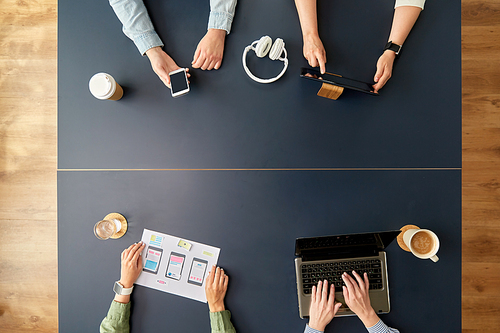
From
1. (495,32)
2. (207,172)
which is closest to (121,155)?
(207,172)

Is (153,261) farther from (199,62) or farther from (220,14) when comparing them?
(220,14)

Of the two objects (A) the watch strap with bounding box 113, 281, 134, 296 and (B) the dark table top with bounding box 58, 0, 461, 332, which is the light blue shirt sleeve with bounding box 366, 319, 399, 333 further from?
(A) the watch strap with bounding box 113, 281, 134, 296

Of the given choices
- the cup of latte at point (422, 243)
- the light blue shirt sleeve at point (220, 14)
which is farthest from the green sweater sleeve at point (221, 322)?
the light blue shirt sleeve at point (220, 14)

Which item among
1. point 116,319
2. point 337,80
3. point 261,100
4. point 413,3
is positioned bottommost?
point 116,319

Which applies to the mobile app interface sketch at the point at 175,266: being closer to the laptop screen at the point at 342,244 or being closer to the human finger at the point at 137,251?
the human finger at the point at 137,251

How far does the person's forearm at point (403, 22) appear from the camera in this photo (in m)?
1.24

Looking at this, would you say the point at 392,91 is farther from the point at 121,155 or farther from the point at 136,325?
the point at 136,325

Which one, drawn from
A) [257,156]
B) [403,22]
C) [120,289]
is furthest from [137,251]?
[403,22]

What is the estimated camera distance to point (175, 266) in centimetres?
126

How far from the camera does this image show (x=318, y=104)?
1.27m

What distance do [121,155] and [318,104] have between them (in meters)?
1.02

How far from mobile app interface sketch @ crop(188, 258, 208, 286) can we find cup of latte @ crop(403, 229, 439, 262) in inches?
37.2

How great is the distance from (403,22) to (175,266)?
5.29ft

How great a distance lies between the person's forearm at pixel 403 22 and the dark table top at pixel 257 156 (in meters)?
0.06
